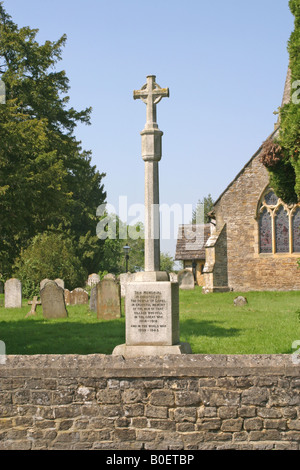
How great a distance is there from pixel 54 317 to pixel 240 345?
291 inches

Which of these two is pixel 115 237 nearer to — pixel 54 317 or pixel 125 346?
pixel 54 317

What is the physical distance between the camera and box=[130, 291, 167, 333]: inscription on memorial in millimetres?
7617

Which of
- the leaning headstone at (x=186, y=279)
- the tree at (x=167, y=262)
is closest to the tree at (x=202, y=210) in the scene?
the tree at (x=167, y=262)

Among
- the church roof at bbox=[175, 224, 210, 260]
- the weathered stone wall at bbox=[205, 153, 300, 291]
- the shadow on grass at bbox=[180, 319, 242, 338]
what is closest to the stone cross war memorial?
the shadow on grass at bbox=[180, 319, 242, 338]

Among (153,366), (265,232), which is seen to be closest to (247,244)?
(265,232)

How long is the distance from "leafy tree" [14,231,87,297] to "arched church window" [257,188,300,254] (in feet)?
33.4

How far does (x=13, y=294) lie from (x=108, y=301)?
20.4ft

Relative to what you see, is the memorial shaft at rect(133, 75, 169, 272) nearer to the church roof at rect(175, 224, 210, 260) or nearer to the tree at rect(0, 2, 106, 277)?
the tree at rect(0, 2, 106, 277)

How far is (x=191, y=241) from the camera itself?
1640 inches

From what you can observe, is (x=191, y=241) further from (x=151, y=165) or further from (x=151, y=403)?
(x=151, y=403)

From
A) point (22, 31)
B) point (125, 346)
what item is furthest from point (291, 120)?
point (22, 31)

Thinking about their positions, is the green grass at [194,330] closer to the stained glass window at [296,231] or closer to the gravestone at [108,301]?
the gravestone at [108,301]

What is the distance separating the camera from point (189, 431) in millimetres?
5395

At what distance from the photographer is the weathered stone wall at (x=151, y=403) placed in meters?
5.34
